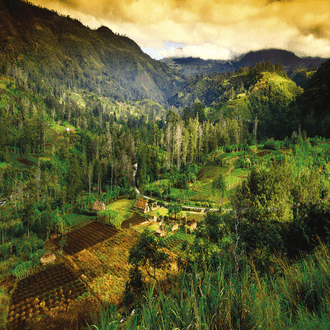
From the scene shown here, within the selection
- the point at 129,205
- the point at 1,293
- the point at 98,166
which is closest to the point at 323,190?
the point at 1,293

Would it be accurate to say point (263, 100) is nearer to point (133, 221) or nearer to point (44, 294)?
point (133, 221)

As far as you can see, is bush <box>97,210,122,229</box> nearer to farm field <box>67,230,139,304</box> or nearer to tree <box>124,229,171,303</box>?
farm field <box>67,230,139,304</box>

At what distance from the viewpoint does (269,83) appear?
5477 inches

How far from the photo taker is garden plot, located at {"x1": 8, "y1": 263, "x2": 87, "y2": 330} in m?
18.2

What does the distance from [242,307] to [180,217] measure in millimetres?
36481

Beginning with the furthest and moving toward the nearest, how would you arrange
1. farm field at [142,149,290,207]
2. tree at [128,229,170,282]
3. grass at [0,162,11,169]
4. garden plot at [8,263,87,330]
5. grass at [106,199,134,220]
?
grass at [0,162,11,169]
farm field at [142,149,290,207]
grass at [106,199,134,220]
garden plot at [8,263,87,330]
tree at [128,229,170,282]

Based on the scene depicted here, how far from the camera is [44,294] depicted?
20828mm

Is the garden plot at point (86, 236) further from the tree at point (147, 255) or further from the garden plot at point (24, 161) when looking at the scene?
the garden plot at point (24, 161)

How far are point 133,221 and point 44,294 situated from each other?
18602mm

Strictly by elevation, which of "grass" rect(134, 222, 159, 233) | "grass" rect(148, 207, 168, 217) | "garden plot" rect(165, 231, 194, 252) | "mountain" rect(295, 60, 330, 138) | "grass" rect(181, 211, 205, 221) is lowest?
"grass" rect(134, 222, 159, 233)

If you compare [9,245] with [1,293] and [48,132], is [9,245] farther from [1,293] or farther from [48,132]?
[48,132]

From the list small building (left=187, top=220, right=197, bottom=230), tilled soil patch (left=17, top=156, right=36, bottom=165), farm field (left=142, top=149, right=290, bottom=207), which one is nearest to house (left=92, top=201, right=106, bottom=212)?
farm field (left=142, top=149, right=290, bottom=207)

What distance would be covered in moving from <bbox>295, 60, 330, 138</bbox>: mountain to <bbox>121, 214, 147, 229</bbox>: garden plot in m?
60.8

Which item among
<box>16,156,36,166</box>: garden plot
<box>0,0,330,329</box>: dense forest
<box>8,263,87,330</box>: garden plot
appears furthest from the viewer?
<box>16,156,36,166</box>: garden plot
